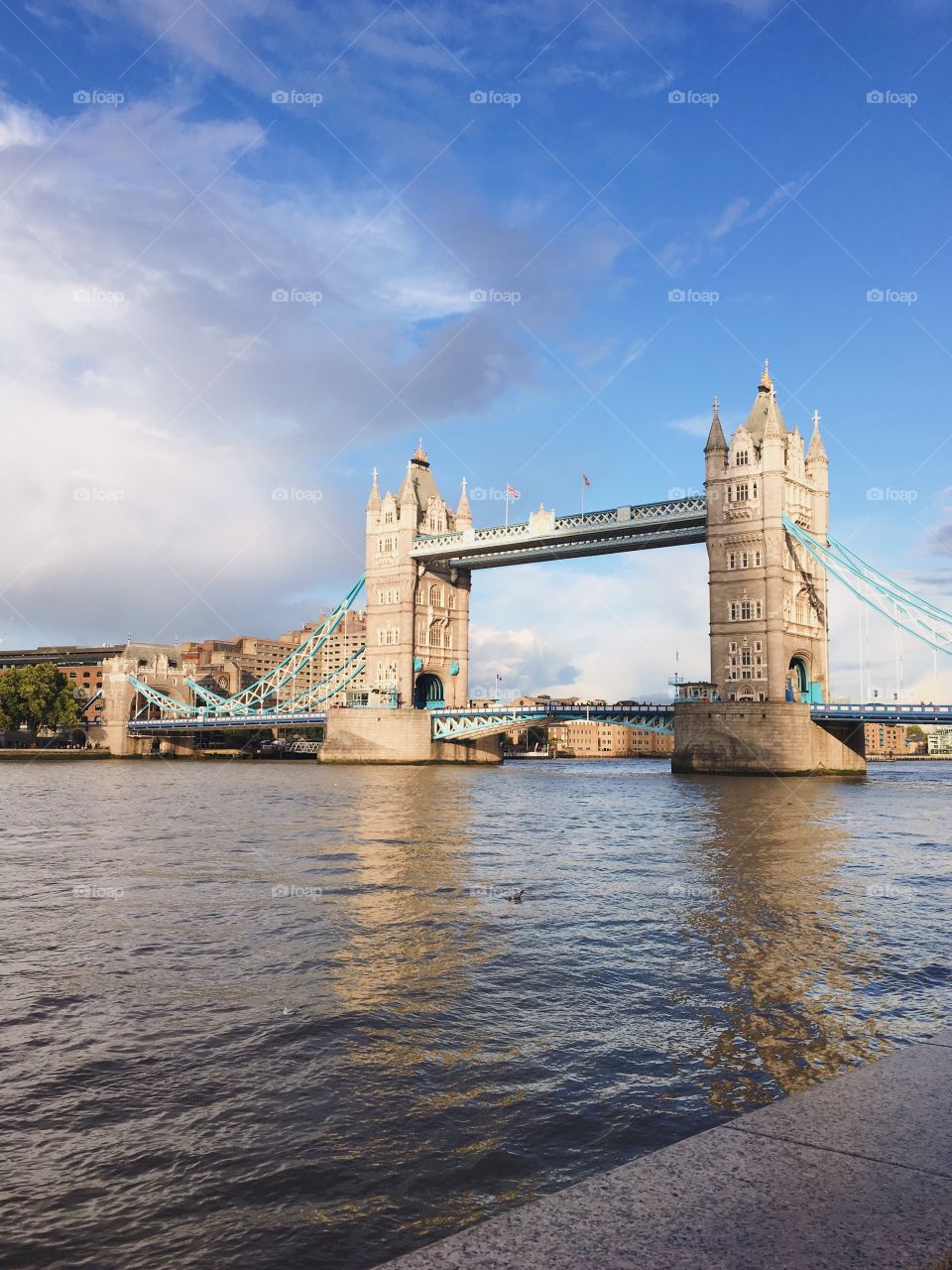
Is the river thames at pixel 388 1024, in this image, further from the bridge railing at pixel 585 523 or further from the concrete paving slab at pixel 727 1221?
the bridge railing at pixel 585 523

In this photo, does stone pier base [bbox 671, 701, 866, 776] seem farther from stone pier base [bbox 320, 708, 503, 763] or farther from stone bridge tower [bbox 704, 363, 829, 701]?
stone pier base [bbox 320, 708, 503, 763]

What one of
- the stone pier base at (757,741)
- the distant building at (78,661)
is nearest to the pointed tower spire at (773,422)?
the stone pier base at (757,741)

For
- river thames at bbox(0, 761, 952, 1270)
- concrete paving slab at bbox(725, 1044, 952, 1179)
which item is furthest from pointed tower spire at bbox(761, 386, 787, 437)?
concrete paving slab at bbox(725, 1044, 952, 1179)

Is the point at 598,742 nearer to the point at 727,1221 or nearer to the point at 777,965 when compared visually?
the point at 777,965

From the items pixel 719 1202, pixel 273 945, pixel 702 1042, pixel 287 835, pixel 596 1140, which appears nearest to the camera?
pixel 719 1202

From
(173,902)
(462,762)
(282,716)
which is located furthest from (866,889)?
(282,716)

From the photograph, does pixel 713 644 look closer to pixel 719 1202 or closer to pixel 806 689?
pixel 806 689

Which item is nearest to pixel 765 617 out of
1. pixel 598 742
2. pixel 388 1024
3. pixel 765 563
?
pixel 765 563

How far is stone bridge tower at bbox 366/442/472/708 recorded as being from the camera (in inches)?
3595

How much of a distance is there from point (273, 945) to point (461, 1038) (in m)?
4.55

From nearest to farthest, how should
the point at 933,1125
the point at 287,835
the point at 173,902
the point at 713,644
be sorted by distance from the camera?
the point at 933,1125 < the point at 173,902 < the point at 287,835 < the point at 713,644

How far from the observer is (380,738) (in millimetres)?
86312

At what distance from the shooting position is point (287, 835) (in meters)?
27.5

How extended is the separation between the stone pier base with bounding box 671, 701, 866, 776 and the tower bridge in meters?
0.09
